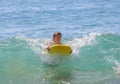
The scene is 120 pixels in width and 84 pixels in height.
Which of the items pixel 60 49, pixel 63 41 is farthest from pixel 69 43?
pixel 60 49

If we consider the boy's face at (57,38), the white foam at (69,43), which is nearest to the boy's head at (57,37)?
the boy's face at (57,38)

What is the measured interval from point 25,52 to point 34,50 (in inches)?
12.1

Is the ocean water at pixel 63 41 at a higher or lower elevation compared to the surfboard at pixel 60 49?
lower

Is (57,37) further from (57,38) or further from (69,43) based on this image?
(69,43)

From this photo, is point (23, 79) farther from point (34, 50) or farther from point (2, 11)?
point (2, 11)

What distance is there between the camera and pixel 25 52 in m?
11.9

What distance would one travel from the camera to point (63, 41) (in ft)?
44.7

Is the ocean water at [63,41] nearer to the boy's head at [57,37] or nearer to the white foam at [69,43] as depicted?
the white foam at [69,43]

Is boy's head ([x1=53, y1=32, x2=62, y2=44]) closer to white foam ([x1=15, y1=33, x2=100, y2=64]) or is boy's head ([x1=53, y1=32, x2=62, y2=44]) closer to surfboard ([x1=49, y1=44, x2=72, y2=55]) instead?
surfboard ([x1=49, y1=44, x2=72, y2=55])

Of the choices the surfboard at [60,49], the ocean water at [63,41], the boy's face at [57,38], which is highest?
the boy's face at [57,38]

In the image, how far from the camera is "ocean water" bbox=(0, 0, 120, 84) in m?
9.34

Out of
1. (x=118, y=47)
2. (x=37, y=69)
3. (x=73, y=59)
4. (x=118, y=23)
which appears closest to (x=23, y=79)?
(x=37, y=69)

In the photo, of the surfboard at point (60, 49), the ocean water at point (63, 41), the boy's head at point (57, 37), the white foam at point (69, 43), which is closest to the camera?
the ocean water at point (63, 41)

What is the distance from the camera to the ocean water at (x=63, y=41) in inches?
368
